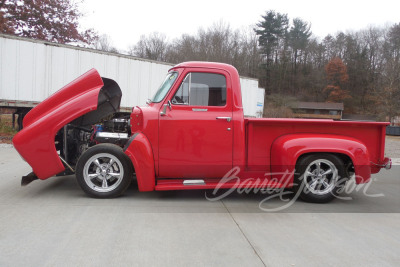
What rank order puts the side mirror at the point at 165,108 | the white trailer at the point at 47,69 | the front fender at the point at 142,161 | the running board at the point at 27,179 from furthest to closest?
the white trailer at the point at 47,69, the running board at the point at 27,179, the side mirror at the point at 165,108, the front fender at the point at 142,161

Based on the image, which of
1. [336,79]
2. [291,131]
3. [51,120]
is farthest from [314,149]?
[336,79]

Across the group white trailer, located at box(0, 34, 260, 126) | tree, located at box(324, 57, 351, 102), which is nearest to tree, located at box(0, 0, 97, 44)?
white trailer, located at box(0, 34, 260, 126)

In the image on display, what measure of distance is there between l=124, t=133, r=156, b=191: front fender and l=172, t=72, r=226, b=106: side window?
0.82m

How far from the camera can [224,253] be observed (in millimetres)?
2980

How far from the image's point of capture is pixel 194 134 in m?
4.46

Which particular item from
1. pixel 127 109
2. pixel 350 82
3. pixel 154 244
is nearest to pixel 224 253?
pixel 154 244

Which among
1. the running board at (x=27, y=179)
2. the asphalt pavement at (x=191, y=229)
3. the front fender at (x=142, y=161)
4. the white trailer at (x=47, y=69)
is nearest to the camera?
the asphalt pavement at (x=191, y=229)

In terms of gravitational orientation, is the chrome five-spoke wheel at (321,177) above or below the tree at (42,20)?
below

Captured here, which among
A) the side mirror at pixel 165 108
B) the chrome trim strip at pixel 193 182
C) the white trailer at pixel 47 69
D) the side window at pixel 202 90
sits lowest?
the chrome trim strip at pixel 193 182

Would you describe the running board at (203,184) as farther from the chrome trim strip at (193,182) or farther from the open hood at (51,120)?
the open hood at (51,120)

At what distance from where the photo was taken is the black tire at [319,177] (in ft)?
15.0

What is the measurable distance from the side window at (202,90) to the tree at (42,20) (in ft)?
80.9

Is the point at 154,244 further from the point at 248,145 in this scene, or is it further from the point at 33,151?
the point at 33,151

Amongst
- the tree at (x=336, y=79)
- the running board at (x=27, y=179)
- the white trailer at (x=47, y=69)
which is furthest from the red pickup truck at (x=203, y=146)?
the tree at (x=336, y=79)
